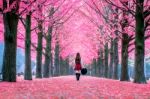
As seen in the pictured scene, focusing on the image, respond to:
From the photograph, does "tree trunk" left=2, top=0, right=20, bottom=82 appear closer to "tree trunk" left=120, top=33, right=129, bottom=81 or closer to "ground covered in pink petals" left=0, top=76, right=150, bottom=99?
"ground covered in pink petals" left=0, top=76, right=150, bottom=99

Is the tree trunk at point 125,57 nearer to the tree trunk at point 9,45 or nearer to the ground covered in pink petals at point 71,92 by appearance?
the tree trunk at point 9,45

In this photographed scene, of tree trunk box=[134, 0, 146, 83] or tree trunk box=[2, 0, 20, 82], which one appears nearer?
tree trunk box=[2, 0, 20, 82]

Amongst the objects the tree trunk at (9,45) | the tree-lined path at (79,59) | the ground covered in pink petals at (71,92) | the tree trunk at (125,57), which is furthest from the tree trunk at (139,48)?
the tree trunk at (9,45)

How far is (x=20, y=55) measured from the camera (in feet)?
413

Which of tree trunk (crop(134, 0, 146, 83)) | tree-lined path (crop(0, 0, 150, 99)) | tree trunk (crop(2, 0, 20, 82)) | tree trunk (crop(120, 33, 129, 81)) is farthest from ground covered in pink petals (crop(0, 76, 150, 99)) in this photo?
tree trunk (crop(120, 33, 129, 81))

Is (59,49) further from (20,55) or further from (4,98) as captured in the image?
(20,55)

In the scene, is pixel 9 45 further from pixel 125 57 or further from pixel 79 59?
pixel 125 57

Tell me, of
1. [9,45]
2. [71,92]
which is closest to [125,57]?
[9,45]

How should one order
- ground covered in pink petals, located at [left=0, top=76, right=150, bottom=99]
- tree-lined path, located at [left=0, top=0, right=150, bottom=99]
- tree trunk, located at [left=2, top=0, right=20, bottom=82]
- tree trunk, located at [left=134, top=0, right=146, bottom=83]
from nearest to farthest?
ground covered in pink petals, located at [left=0, top=76, right=150, bottom=99] → tree-lined path, located at [left=0, top=0, right=150, bottom=99] → tree trunk, located at [left=2, top=0, right=20, bottom=82] → tree trunk, located at [left=134, top=0, right=146, bottom=83]

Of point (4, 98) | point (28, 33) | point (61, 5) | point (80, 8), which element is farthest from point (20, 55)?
point (4, 98)

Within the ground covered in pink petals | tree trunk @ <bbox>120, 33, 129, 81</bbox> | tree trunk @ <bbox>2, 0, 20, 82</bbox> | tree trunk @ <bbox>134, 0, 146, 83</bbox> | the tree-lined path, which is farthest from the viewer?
tree trunk @ <bbox>120, 33, 129, 81</bbox>

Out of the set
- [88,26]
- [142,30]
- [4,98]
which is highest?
[88,26]

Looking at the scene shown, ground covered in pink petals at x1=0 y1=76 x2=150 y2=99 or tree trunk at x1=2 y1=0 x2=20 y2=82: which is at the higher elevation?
Result: tree trunk at x1=2 y1=0 x2=20 y2=82

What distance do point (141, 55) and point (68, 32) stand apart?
1266 inches
